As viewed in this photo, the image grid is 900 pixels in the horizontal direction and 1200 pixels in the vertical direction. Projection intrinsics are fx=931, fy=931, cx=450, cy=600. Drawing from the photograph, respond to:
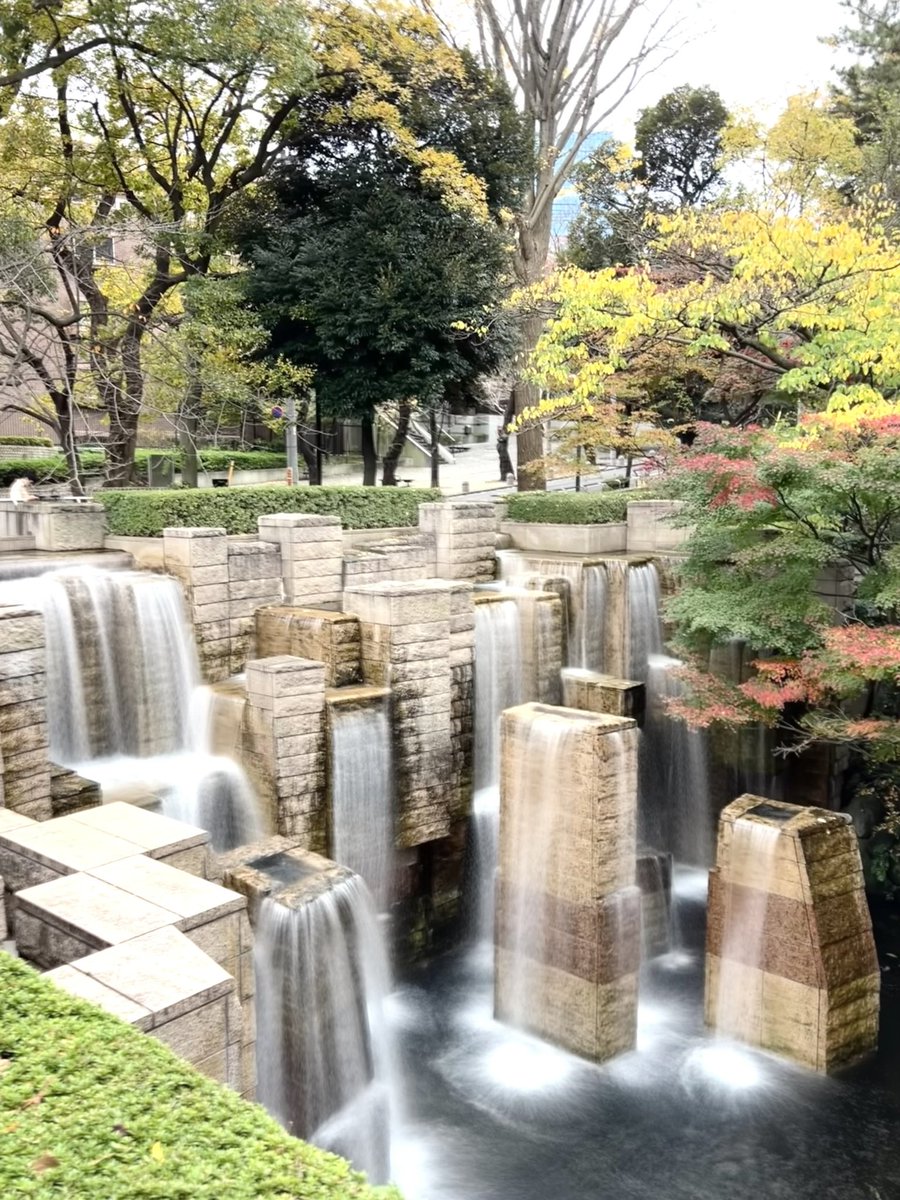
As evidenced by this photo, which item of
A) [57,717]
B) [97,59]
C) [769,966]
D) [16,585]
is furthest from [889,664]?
[97,59]

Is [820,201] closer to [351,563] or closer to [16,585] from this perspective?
[351,563]

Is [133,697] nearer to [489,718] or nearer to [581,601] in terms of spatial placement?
[489,718]

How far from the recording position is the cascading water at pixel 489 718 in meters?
12.6

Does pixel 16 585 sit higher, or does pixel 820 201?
pixel 820 201

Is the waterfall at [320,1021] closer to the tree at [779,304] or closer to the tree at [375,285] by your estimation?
the tree at [779,304]

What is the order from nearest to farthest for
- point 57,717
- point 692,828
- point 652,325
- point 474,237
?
point 57,717 < point 652,325 < point 692,828 < point 474,237

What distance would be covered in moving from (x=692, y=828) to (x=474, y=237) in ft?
40.7

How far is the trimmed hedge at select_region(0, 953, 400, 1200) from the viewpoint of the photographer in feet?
10.2

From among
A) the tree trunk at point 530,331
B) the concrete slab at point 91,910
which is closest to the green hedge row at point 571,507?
the tree trunk at point 530,331

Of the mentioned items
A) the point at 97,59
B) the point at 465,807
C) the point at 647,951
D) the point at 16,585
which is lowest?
the point at 647,951

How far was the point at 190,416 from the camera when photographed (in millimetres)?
16328

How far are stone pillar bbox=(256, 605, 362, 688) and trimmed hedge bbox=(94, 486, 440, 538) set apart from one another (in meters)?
2.92

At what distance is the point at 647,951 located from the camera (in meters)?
12.1

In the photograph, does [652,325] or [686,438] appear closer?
[652,325]
